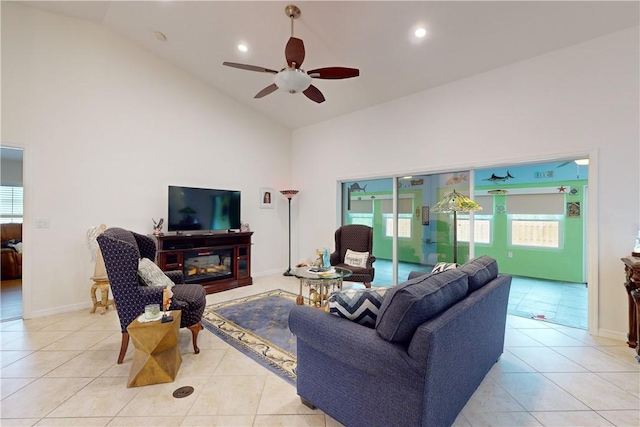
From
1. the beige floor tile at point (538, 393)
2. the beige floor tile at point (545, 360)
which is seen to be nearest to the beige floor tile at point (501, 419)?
the beige floor tile at point (538, 393)

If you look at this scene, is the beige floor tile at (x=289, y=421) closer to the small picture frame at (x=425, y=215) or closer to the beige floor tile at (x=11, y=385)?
the beige floor tile at (x=11, y=385)

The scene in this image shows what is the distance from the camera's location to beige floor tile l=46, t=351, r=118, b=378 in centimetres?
227

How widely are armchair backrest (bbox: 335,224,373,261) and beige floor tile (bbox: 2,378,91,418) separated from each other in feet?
12.0

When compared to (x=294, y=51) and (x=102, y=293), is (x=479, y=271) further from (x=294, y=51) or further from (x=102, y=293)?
(x=102, y=293)

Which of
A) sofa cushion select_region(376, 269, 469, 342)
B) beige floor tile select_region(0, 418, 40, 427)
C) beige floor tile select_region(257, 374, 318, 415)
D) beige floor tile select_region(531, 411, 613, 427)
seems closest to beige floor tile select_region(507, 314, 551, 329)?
beige floor tile select_region(531, 411, 613, 427)

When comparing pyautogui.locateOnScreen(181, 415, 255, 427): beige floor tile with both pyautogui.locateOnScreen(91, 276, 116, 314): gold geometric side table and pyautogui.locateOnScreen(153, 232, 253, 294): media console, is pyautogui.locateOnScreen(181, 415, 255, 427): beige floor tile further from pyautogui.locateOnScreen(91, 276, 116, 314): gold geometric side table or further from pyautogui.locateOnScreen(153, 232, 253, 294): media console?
pyautogui.locateOnScreen(153, 232, 253, 294): media console

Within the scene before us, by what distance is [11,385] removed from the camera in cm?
211

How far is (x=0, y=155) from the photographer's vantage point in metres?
5.64

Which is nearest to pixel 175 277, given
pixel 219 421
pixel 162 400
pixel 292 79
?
pixel 162 400

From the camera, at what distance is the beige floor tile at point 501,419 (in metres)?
1.74

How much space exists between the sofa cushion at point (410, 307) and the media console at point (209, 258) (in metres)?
3.80

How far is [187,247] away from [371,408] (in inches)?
152

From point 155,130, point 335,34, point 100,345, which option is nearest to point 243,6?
point 335,34

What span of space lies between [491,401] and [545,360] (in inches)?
40.0
